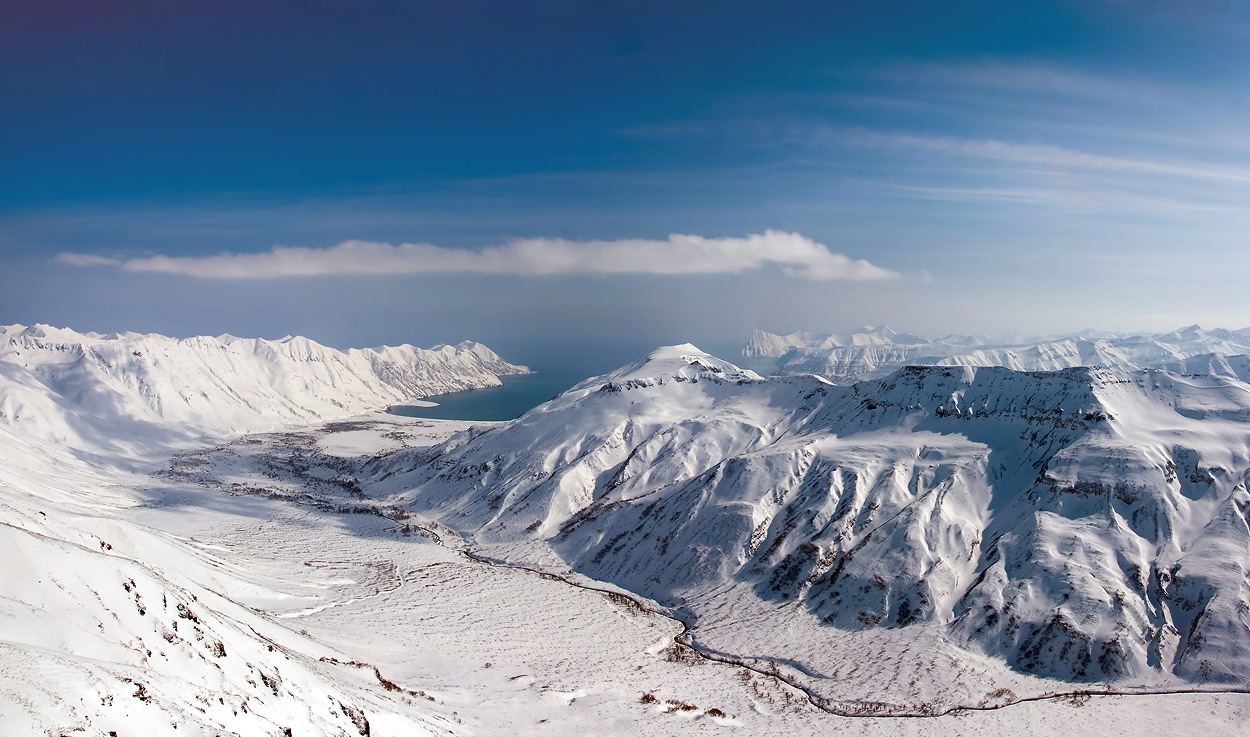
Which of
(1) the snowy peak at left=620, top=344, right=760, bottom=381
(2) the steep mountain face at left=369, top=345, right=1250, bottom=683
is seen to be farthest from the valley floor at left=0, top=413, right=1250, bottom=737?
(1) the snowy peak at left=620, top=344, right=760, bottom=381

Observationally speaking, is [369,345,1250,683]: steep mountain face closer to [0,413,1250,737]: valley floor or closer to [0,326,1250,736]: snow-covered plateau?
[0,326,1250,736]: snow-covered plateau

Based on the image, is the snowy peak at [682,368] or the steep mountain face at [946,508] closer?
the steep mountain face at [946,508]

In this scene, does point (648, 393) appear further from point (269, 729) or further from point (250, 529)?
point (269, 729)

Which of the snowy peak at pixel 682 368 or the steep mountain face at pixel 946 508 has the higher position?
the snowy peak at pixel 682 368

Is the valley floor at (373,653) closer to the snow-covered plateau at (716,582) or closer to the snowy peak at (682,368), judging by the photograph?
the snow-covered plateau at (716,582)

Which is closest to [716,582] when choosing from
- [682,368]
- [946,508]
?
[946,508]

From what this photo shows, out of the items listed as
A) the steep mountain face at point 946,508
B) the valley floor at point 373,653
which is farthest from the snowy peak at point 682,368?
the valley floor at point 373,653

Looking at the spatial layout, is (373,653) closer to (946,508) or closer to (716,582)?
(716,582)
